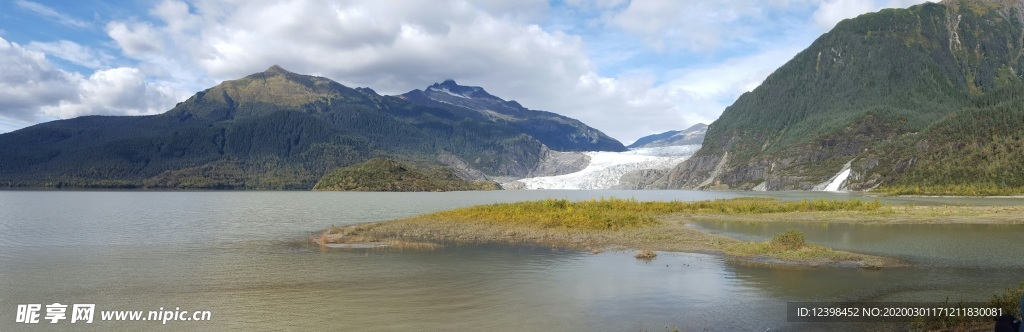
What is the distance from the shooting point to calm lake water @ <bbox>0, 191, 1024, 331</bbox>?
2077 centimetres

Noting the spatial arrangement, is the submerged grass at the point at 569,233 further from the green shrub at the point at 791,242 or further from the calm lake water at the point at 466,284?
the calm lake water at the point at 466,284

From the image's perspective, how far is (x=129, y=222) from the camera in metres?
67.4

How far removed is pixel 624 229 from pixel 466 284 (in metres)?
26.1

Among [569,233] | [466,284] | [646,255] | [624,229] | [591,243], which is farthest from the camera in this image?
[624,229]

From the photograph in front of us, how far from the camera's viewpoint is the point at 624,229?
50625 millimetres

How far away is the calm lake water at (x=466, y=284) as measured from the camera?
20.8 m

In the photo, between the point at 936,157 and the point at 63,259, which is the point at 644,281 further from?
the point at 936,157

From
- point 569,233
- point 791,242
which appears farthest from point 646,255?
point 569,233

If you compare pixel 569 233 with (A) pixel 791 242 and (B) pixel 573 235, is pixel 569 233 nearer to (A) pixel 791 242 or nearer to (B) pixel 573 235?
(B) pixel 573 235

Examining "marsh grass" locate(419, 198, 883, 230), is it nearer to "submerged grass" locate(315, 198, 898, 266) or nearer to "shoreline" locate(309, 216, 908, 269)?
"submerged grass" locate(315, 198, 898, 266)

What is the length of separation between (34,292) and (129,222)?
156ft

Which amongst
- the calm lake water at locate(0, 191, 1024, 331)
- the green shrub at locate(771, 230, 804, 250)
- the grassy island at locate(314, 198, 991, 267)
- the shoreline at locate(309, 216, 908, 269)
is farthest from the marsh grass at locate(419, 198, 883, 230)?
the green shrub at locate(771, 230, 804, 250)

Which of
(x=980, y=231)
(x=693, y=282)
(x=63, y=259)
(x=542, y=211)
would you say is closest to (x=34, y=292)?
(x=63, y=259)

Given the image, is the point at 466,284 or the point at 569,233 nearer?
the point at 466,284
